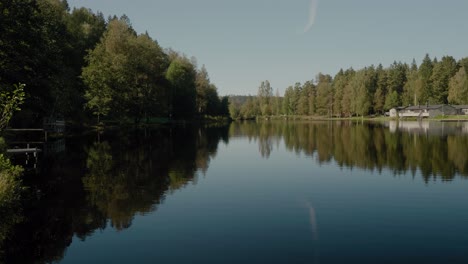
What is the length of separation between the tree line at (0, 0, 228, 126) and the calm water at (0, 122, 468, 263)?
1011cm

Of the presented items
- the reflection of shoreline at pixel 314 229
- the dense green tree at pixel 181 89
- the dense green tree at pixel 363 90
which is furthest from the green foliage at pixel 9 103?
the dense green tree at pixel 363 90

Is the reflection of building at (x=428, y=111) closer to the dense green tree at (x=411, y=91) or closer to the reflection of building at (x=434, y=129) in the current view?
the dense green tree at (x=411, y=91)

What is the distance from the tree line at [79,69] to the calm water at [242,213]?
33.2ft

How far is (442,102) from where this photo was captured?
162 metres

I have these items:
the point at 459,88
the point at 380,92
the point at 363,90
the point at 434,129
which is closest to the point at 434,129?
the point at 434,129

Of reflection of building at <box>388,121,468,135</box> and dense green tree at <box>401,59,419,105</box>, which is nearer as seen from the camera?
reflection of building at <box>388,121,468,135</box>

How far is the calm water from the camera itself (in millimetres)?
12484

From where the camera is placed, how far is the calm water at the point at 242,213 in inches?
492

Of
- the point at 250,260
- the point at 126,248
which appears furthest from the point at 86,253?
the point at 250,260

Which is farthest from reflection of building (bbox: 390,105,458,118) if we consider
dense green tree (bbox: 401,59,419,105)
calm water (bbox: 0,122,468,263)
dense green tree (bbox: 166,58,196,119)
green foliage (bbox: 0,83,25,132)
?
green foliage (bbox: 0,83,25,132)

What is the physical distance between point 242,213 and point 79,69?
267ft

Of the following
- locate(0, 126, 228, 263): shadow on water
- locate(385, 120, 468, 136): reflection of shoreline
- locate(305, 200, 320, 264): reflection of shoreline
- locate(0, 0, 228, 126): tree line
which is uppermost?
locate(0, 0, 228, 126): tree line

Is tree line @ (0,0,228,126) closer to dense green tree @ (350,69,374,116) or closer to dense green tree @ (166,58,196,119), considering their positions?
dense green tree @ (166,58,196,119)

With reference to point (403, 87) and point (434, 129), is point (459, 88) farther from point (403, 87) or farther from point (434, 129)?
point (434, 129)
